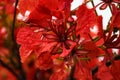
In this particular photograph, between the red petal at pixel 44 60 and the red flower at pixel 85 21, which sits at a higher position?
the red flower at pixel 85 21

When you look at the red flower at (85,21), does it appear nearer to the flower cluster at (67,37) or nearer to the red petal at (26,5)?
the flower cluster at (67,37)

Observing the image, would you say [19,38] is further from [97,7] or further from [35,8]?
[97,7]

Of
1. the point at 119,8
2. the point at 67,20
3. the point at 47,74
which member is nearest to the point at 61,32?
the point at 67,20

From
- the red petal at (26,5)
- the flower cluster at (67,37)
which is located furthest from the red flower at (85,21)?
the red petal at (26,5)

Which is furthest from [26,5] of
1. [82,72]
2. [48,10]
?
[82,72]

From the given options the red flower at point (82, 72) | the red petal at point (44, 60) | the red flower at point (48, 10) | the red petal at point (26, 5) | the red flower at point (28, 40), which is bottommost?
the red flower at point (82, 72)

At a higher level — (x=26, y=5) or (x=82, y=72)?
(x=26, y=5)

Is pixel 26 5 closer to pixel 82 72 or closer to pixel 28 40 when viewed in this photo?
pixel 28 40

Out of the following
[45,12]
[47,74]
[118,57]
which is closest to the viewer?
[45,12]

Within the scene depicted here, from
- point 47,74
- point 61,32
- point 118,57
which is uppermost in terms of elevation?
point 61,32

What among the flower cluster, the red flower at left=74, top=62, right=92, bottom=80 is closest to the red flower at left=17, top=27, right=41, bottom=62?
the flower cluster

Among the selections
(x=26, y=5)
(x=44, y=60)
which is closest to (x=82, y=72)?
(x=44, y=60)
